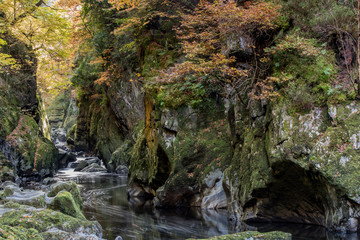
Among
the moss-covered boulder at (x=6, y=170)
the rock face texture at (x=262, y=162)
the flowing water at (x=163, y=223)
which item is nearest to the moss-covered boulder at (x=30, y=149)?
the moss-covered boulder at (x=6, y=170)

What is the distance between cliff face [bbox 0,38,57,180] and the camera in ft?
53.6

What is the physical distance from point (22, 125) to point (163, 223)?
12.9 meters

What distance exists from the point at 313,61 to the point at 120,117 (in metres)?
16.4

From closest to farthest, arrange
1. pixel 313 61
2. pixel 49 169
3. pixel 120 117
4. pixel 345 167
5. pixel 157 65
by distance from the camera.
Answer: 1. pixel 345 167
2. pixel 313 61
3. pixel 157 65
4. pixel 49 169
5. pixel 120 117

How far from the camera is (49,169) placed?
18.8 m

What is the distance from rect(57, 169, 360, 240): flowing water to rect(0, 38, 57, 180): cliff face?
604 cm

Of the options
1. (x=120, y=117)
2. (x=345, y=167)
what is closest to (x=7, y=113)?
(x=120, y=117)

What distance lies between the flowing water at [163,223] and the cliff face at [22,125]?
238 inches

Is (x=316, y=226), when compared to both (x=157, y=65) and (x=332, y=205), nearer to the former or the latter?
(x=332, y=205)

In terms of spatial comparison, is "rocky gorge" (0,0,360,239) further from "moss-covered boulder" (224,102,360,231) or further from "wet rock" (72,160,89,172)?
"wet rock" (72,160,89,172)

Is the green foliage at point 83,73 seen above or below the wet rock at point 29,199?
above

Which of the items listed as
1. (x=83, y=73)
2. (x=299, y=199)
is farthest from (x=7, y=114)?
(x=299, y=199)

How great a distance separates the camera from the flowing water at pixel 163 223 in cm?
753

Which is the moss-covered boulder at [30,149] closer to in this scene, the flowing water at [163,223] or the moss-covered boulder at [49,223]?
the flowing water at [163,223]
